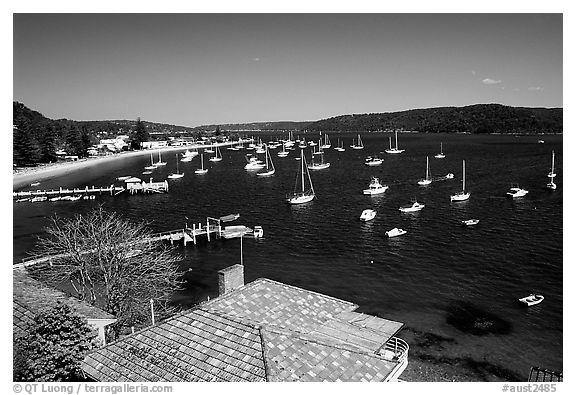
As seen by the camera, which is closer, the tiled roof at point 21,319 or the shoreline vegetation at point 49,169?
the tiled roof at point 21,319

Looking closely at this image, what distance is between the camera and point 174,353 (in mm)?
7863

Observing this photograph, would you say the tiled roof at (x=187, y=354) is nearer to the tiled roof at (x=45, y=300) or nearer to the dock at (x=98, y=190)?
the tiled roof at (x=45, y=300)

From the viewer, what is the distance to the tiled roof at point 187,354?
735 cm

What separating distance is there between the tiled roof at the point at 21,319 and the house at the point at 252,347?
2403mm

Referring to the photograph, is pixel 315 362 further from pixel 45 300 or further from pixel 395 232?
pixel 395 232

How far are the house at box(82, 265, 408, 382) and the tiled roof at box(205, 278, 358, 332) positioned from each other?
0.02 m

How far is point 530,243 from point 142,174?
176 feet

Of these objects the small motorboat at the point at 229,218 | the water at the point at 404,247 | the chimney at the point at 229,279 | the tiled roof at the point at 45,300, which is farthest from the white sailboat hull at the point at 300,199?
the chimney at the point at 229,279

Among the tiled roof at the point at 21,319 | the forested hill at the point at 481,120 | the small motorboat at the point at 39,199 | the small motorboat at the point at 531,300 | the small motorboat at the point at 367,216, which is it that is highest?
the forested hill at the point at 481,120

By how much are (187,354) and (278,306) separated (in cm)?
221

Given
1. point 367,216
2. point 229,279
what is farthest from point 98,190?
point 229,279

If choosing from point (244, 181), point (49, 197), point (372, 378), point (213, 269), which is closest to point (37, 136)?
point (49, 197)

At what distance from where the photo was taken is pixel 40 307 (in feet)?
35.4
